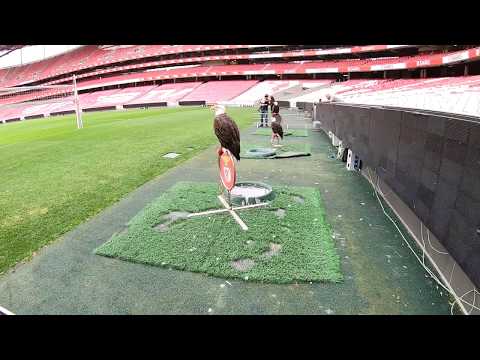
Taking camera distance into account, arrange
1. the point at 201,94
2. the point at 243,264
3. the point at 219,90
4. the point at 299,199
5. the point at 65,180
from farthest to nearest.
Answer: the point at 219,90 → the point at 201,94 → the point at 65,180 → the point at 299,199 → the point at 243,264

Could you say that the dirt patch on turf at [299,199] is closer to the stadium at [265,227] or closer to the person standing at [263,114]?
the stadium at [265,227]

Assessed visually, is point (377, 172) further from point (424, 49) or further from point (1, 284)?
point (424, 49)

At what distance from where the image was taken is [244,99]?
3884 cm

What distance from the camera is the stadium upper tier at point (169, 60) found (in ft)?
110

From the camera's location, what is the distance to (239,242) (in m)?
3.66

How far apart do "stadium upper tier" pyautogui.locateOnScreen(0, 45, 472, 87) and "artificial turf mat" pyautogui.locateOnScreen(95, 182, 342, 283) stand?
25048 mm

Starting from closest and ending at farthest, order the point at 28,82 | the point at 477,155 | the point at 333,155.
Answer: the point at 477,155 → the point at 333,155 → the point at 28,82

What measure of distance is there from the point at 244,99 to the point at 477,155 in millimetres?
37947

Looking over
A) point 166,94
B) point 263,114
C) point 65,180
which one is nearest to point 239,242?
point 65,180

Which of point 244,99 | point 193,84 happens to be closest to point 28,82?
point 193,84

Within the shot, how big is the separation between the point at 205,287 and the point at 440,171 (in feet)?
8.25

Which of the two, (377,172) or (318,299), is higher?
(377,172)

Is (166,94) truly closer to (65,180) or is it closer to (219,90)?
(219,90)
